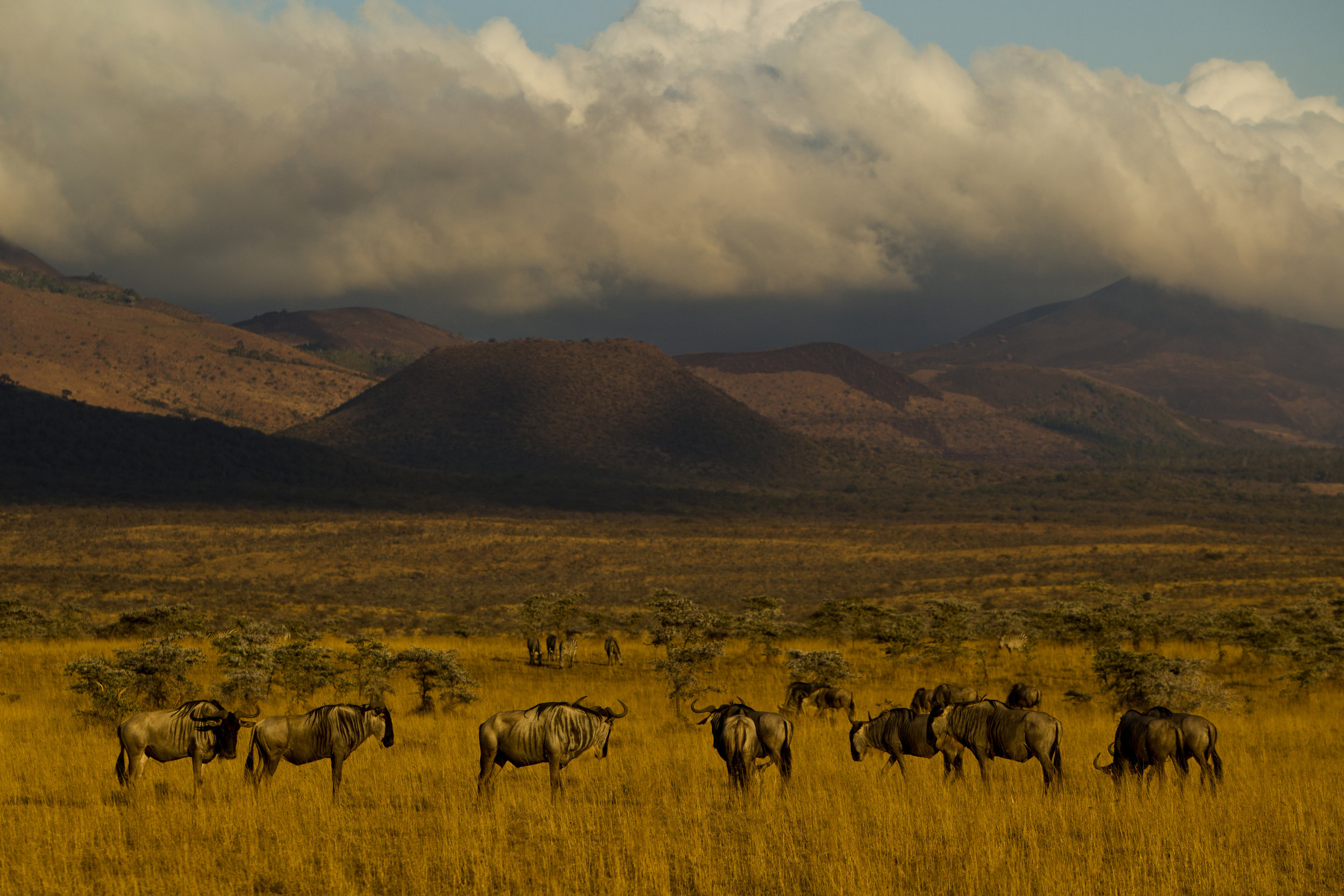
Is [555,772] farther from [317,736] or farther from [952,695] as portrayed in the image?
[952,695]

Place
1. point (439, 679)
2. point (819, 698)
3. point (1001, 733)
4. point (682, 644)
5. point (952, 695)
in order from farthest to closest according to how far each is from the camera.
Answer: point (682, 644) < point (439, 679) < point (819, 698) < point (952, 695) < point (1001, 733)

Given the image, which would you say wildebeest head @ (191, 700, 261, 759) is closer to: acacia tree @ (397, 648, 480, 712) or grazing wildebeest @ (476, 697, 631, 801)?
grazing wildebeest @ (476, 697, 631, 801)

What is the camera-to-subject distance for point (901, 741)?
16094 mm

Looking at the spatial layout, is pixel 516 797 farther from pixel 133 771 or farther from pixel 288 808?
pixel 133 771

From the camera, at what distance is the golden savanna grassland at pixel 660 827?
11.0 m

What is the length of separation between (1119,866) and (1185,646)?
26.5 metres

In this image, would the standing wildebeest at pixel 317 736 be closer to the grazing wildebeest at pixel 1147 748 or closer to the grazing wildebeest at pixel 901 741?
the grazing wildebeest at pixel 901 741

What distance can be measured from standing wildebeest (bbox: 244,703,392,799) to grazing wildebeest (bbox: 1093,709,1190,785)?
969 cm

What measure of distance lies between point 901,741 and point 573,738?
493 cm

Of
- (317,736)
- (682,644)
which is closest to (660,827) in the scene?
(317,736)

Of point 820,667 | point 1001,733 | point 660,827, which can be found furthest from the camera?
point 820,667

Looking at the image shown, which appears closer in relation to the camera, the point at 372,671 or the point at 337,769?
the point at 337,769

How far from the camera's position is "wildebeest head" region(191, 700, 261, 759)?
14711mm

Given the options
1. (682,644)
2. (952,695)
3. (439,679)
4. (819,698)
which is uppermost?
(439,679)
